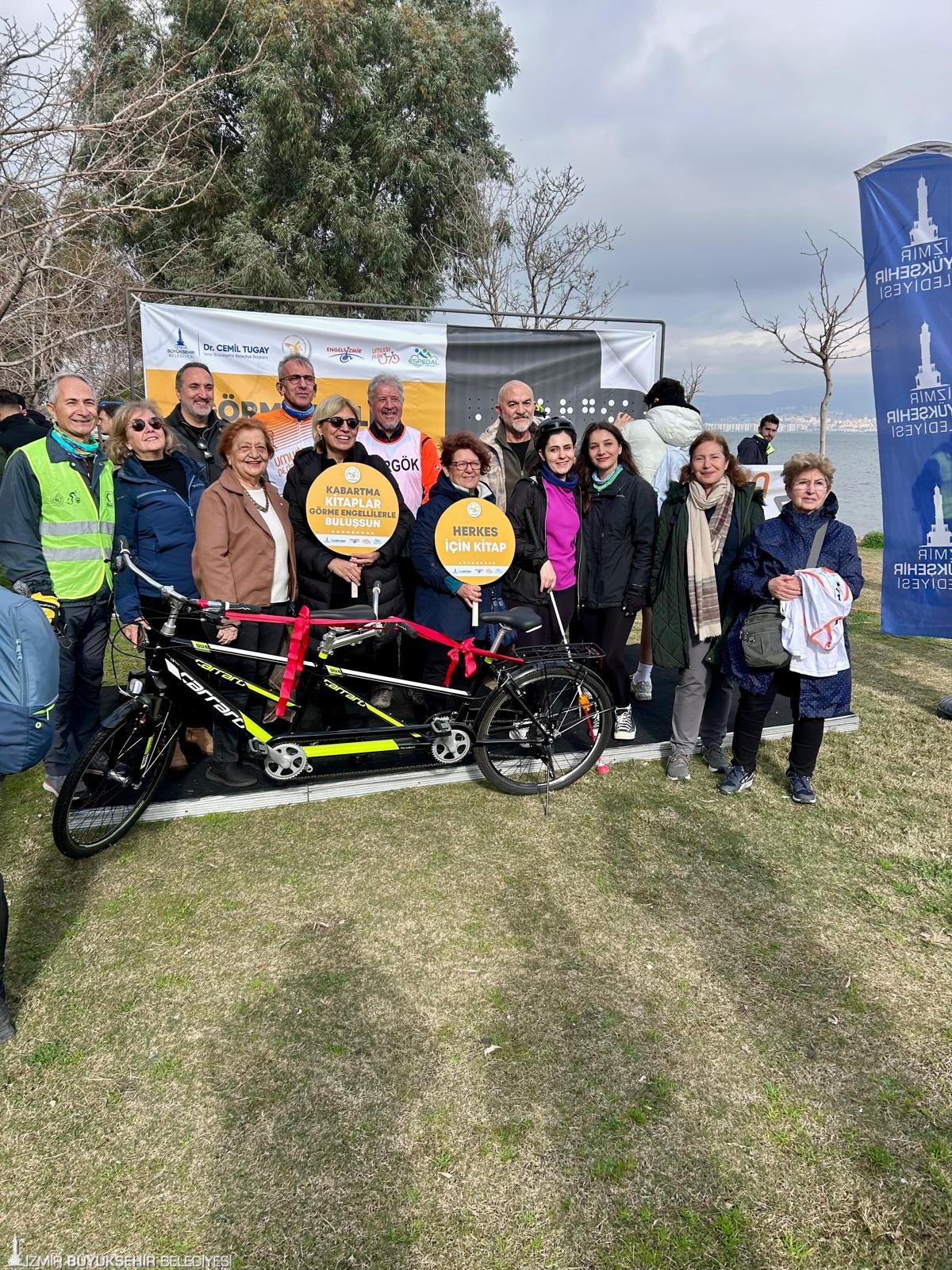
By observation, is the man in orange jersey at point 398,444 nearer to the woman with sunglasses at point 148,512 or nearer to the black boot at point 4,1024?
the woman with sunglasses at point 148,512

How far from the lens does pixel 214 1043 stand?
2.21m

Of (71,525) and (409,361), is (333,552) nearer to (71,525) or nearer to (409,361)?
Result: (71,525)

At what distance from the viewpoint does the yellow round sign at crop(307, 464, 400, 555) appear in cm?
358

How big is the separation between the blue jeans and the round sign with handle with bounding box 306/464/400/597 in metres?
1.08

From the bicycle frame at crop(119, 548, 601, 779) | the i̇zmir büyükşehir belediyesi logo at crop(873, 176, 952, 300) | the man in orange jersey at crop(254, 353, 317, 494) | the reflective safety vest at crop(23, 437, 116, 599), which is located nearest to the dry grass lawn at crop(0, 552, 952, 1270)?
the bicycle frame at crop(119, 548, 601, 779)

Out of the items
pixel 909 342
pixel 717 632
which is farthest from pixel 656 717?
pixel 909 342

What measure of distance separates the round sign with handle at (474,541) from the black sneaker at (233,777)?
150cm

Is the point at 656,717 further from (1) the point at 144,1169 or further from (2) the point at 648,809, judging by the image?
(1) the point at 144,1169

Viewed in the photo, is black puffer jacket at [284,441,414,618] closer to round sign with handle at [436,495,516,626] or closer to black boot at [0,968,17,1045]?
round sign with handle at [436,495,516,626]

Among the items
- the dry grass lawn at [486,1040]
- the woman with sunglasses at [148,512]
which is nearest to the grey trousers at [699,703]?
the dry grass lawn at [486,1040]

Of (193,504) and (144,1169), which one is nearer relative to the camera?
(144,1169)

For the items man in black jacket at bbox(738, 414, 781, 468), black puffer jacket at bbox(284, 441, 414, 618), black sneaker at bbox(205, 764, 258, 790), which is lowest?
black sneaker at bbox(205, 764, 258, 790)

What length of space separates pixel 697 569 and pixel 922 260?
264 centimetres

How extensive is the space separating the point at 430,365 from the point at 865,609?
5986 mm
